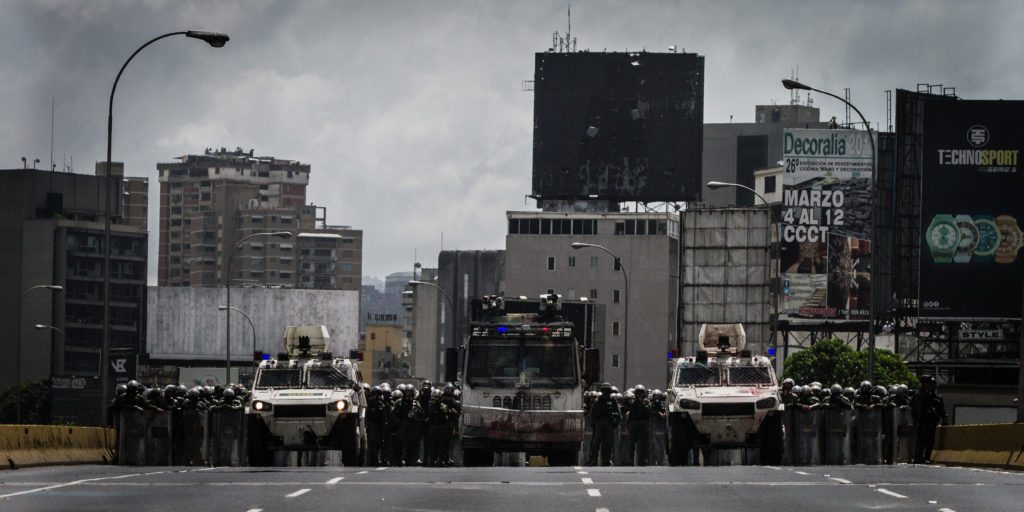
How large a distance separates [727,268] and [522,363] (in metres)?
84.0

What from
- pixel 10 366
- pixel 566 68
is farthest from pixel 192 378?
pixel 566 68

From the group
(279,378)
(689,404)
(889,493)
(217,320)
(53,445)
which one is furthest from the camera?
(217,320)

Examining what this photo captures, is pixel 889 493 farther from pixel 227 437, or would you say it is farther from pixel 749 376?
pixel 227 437

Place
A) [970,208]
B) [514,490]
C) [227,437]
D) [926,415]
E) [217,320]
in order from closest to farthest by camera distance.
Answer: [514,490] → [926,415] → [227,437] → [970,208] → [217,320]

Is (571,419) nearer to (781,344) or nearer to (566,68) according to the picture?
(781,344)

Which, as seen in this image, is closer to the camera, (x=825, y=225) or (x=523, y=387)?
(x=523, y=387)

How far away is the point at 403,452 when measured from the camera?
42.4 m

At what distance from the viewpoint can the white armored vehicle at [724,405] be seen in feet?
117

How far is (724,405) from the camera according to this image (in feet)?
117

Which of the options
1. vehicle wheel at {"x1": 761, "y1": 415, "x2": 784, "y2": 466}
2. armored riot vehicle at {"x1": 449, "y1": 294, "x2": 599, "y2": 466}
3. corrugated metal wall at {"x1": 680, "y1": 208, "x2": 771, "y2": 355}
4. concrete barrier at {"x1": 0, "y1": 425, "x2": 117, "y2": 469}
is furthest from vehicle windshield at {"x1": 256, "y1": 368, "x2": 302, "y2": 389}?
corrugated metal wall at {"x1": 680, "y1": 208, "x2": 771, "y2": 355}

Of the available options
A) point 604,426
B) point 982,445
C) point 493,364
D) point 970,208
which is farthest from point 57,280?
point 982,445

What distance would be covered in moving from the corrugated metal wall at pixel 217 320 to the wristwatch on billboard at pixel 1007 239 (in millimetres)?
99864

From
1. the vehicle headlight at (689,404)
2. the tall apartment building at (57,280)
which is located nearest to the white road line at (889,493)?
the vehicle headlight at (689,404)

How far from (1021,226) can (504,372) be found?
57.6 metres
